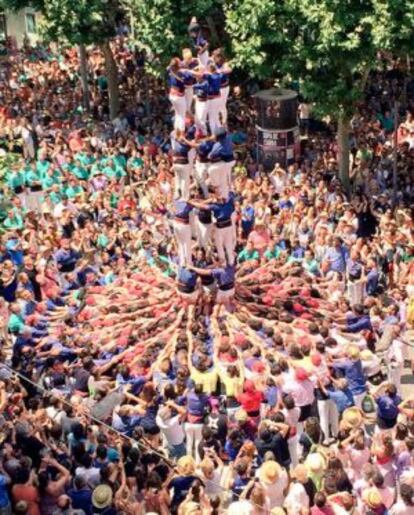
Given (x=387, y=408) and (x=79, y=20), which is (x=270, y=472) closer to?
(x=387, y=408)

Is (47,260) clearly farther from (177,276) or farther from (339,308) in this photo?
(339,308)

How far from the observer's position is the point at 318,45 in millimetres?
23047

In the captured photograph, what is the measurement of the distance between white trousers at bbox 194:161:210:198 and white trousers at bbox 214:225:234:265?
715 mm

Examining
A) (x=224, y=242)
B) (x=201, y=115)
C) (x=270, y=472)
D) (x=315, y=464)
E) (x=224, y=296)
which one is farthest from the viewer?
(x=224, y=296)

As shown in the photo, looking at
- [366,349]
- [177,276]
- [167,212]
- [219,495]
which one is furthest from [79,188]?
[219,495]

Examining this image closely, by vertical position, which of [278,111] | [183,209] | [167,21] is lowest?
[278,111]

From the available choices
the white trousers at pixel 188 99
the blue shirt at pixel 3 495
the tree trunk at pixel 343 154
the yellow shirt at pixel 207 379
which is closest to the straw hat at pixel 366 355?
the yellow shirt at pixel 207 379

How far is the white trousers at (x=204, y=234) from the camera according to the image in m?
17.8

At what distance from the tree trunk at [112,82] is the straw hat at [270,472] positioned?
2075cm

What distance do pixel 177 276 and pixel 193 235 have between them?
3.06 feet

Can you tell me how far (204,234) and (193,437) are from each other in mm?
4008

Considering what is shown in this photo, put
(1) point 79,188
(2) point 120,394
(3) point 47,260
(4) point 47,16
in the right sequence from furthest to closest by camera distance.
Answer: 1. (4) point 47,16
2. (1) point 79,188
3. (3) point 47,260
4. (2) point 120,394

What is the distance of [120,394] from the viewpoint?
15156mm

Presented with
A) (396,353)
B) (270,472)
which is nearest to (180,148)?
(396,353)
